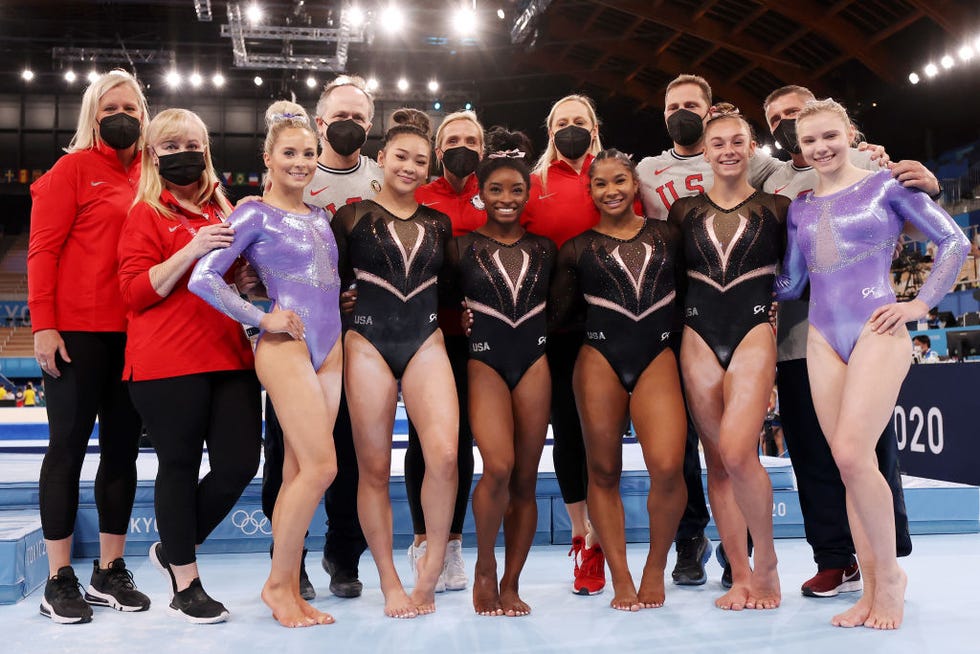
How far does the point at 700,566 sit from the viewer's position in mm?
3629

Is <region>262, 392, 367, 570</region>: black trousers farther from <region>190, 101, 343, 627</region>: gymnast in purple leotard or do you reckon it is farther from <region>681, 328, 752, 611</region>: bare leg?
<region>681, 328, 752, 611</region>: bare leg

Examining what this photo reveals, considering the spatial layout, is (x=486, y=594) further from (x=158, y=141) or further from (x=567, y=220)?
(x=158, y=141)

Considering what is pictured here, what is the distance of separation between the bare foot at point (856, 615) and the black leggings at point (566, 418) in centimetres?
107

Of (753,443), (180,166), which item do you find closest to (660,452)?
(753,443)

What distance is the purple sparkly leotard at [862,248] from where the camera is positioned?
9.61 ft

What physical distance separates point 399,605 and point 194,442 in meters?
0.93

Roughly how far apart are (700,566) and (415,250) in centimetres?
183

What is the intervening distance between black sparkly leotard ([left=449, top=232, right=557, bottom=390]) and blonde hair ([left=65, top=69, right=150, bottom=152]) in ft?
4.64

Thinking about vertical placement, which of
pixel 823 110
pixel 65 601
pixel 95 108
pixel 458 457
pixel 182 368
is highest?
pixel 95 108

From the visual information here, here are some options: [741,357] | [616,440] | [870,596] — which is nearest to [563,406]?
[616,440]

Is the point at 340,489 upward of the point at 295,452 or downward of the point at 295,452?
downward

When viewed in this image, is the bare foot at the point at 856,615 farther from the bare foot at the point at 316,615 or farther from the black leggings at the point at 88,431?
the black leggings at the point at 88,431

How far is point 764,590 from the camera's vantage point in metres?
3.12

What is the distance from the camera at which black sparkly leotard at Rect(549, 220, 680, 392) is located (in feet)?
10.4
